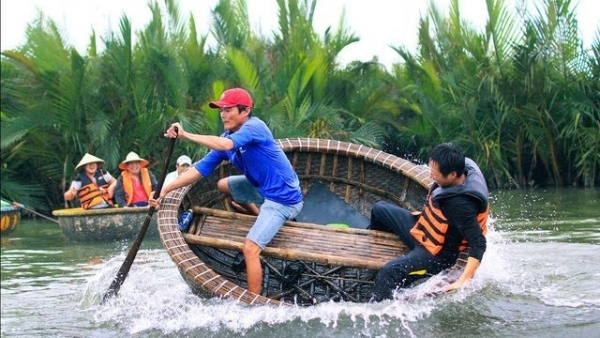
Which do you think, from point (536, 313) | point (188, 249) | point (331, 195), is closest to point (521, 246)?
point (331, 195)

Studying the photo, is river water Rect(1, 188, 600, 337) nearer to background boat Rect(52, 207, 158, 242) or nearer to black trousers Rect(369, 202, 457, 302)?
black trousers Rect(369, 202, 457, 302)

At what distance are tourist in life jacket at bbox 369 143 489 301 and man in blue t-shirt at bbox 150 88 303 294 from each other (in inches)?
28.8

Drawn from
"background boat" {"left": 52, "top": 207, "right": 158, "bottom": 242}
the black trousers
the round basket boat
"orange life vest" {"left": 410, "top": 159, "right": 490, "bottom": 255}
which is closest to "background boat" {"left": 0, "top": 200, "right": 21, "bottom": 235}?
"background boat" {"left": 52, "top": 207, "right": 158, "bottom": 242}

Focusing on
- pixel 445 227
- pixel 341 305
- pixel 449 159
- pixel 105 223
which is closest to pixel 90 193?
pixel 105 223

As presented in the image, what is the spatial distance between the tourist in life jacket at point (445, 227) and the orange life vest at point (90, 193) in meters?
5.32

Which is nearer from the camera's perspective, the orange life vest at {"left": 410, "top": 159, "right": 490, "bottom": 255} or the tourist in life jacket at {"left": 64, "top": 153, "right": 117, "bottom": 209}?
the orange life vest at {"left": 410, "top": 159, "right": 490, "bottom": 255}

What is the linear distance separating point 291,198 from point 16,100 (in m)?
9.80

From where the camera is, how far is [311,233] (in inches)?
201

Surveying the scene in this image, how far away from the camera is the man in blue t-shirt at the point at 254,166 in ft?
15.7

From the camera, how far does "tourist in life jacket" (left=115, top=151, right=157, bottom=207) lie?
923 cm

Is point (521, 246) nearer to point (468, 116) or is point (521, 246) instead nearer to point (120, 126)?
point (468, 116)

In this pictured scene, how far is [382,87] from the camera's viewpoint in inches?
572

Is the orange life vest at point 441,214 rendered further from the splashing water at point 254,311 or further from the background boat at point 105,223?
the background boat at point 105,223

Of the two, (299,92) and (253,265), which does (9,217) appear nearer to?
(299,92)
